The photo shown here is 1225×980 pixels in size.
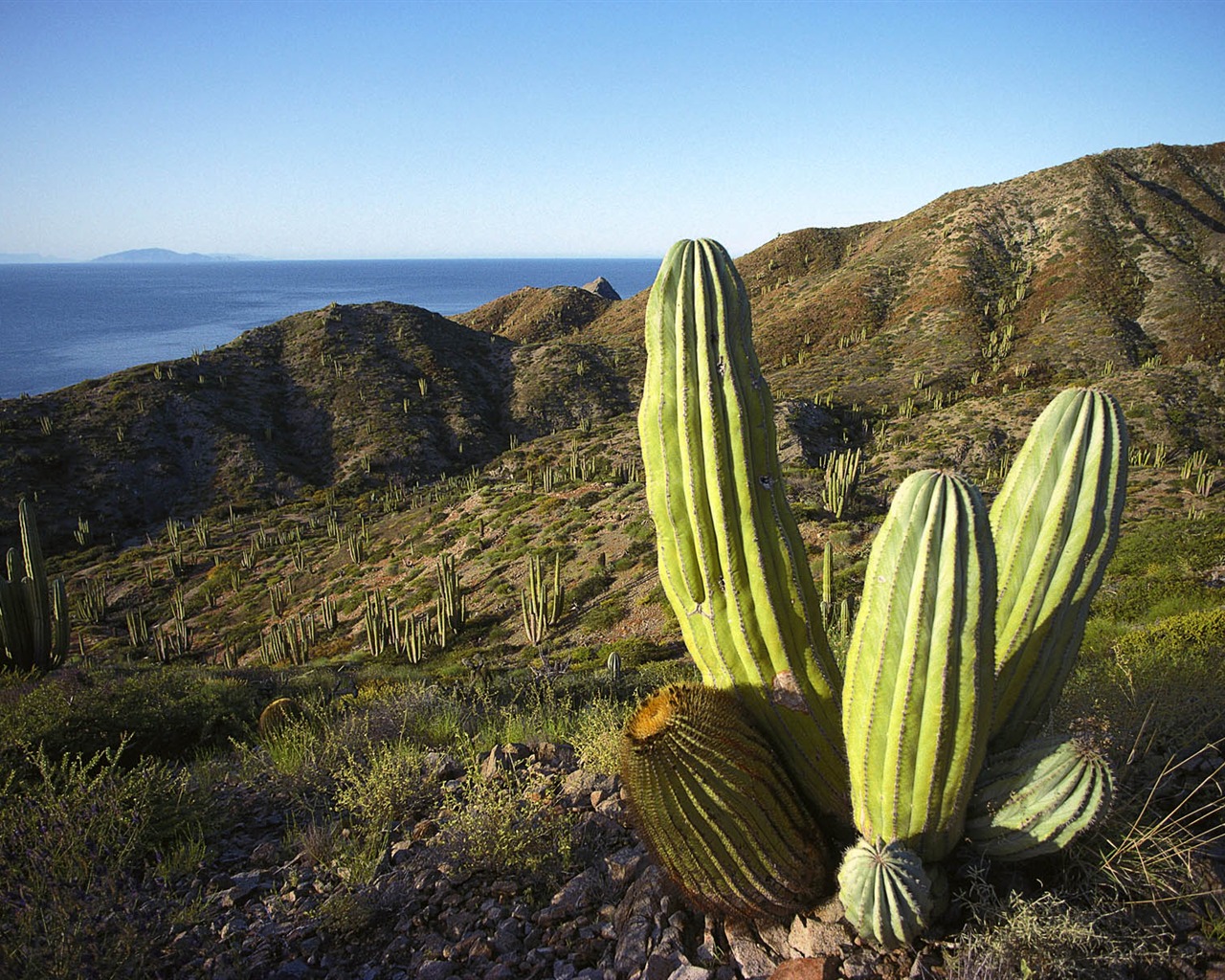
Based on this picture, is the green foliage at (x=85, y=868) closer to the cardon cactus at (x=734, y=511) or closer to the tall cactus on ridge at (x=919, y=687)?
the cardon cactus at (x=734, y=511)

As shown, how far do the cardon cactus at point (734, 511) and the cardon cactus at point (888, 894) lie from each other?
0.56m

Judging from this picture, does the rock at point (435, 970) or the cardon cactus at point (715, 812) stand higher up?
the cardon cactus at point (715, 812)

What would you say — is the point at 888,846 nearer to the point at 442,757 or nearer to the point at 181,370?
the point at 442,757

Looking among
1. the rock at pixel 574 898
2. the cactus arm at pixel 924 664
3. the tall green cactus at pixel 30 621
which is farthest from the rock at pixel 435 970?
the tall green cactus at pixel 30 621

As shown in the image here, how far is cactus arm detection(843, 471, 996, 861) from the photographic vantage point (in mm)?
2189

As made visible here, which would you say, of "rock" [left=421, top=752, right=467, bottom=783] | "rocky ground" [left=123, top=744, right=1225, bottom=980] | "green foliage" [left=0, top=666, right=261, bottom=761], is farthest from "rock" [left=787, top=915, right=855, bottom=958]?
"green foliage" [left=0, top=666, right=261, bottom=761]

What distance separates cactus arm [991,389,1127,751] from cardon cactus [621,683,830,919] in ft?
3.23

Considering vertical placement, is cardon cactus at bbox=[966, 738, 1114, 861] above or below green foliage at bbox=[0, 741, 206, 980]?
above

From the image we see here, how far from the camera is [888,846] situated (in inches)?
93.5

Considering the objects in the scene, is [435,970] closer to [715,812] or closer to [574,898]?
[574,898]

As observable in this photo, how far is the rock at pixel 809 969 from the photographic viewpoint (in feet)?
7.70

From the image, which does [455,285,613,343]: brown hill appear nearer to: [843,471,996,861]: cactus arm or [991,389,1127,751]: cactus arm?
[991,389,1127,751]: cactus arm

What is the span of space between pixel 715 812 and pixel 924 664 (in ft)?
3.09

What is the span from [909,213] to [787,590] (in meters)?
57.6
